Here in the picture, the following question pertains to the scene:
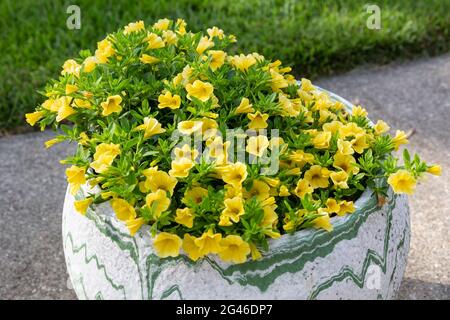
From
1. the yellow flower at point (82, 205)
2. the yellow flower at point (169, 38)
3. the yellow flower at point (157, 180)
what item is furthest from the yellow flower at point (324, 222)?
the yellow flower at point (169, 38)

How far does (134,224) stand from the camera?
174 centimetres

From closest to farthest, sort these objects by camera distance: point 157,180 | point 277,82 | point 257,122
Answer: point 157,180
point 257,122
point 277,82

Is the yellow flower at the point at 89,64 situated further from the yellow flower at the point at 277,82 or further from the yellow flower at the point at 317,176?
the yellow flower at the point at 317,176

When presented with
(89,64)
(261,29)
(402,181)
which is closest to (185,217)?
(402,181)

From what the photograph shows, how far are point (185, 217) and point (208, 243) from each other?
3.9 inches

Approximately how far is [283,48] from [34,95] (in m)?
1.43

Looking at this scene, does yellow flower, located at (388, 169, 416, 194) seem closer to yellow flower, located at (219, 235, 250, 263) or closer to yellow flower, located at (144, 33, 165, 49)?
yellow flower, located at (219, 235, 250, 263)

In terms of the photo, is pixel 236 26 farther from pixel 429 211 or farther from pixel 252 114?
pixel 252 114

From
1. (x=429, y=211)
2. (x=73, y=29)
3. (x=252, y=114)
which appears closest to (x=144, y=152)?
(x=252, y=114)

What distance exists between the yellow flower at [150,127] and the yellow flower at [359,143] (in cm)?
54

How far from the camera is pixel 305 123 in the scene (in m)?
2.13

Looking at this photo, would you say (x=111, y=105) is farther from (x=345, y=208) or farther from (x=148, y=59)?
(x=345, y=208)

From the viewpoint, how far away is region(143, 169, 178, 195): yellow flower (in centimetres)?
179

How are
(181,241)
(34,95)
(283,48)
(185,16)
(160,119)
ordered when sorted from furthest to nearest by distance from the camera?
(185,16), (283,48), (34,95), (160,119), (181,241)
